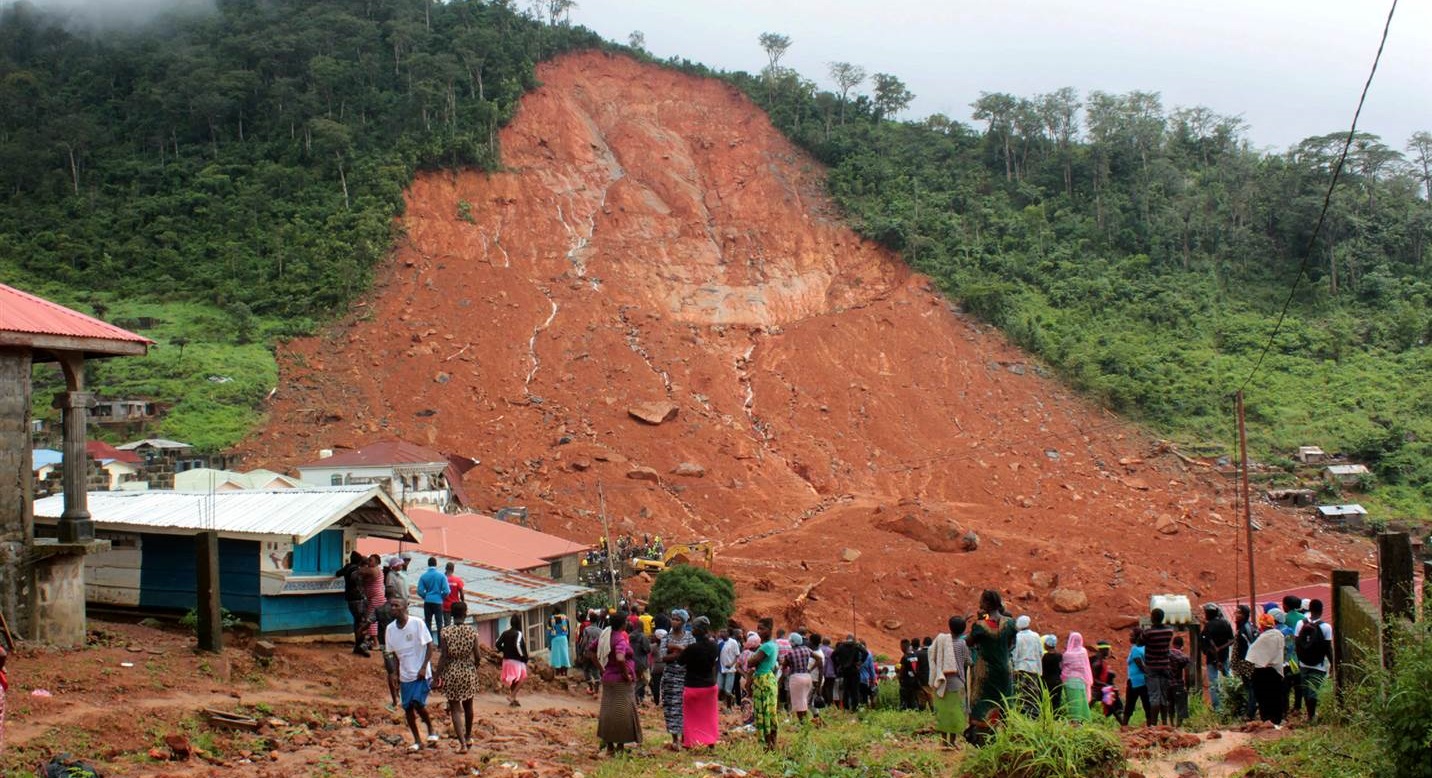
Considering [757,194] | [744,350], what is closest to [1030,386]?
[744,350]

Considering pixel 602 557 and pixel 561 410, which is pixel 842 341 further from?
pixel 602 557

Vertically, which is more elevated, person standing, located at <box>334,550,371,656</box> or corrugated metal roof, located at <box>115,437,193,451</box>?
corrugated metal roof, located at <box>115,437,193,451</box>

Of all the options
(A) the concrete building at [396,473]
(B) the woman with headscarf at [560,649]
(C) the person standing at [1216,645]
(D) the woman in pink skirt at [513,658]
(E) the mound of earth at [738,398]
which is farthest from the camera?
(E) the mound of earth at [738,398]

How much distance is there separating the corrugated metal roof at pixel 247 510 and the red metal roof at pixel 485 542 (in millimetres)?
6199

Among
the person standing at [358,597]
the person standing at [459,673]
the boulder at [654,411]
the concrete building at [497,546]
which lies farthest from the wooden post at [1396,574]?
the boulder at [654,411]


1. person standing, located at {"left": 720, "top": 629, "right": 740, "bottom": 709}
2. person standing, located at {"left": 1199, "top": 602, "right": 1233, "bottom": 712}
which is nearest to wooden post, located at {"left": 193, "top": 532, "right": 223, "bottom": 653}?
person standing, located at {"left": 720, "top": 629, "right": 740, "bottom": 709}

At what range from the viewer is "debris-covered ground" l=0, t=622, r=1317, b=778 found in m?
7.99

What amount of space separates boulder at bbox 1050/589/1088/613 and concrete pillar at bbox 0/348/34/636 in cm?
2079

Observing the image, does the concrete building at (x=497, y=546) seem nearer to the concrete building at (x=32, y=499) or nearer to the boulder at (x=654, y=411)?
the concrete building at (x=32, y=499)

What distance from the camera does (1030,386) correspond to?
4272 cm

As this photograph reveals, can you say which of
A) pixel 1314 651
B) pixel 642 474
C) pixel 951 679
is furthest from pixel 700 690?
pixel 642 474

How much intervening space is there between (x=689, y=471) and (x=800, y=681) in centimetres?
2420

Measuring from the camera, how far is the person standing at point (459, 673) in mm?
8852

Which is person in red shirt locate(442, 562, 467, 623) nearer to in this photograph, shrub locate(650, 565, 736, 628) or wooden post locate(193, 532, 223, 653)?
wooden post locate(193, 532, 223, 653)
